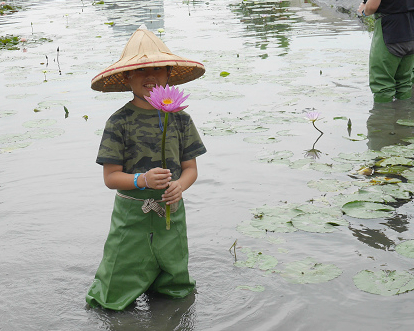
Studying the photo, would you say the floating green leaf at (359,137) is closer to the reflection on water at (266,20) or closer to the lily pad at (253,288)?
the lily pad at (253,288)

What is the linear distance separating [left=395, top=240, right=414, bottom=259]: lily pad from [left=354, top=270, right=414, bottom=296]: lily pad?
0.18 metres

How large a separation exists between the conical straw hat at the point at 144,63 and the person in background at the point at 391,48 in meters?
3.20

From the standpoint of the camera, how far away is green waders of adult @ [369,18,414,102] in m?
5.35

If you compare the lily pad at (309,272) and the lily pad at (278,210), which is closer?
the lily pad at (309,272)

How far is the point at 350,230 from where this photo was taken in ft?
10.4

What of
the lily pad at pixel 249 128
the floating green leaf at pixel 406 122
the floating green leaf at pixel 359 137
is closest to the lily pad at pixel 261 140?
the lily pad at pixel 249 128

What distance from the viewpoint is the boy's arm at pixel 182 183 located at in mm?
2270

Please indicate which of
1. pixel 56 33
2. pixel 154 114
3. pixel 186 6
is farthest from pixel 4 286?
pixel 186 6

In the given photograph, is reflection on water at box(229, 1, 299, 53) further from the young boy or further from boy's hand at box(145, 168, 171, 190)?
boy's hand at box(145, 168, 171, 190)

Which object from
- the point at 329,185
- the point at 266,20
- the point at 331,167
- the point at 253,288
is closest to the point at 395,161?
the point at 331,167

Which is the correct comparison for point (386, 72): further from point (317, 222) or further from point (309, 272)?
point (309, 272)

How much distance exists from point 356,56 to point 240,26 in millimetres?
4886

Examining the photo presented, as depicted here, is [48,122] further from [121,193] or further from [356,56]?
[356,56]

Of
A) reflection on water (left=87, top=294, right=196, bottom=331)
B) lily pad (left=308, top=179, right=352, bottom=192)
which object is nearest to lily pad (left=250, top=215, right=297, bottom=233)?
lily pad (left=308, top=179, right=352, bottom=192)
